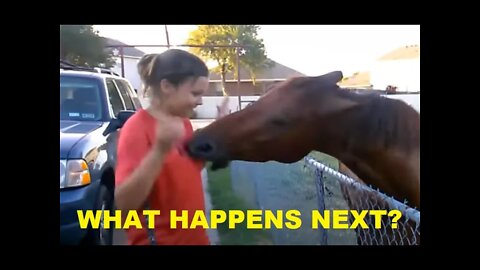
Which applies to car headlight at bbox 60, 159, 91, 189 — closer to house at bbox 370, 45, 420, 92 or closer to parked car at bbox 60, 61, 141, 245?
parked car at bbox 60, 61, 141, 245

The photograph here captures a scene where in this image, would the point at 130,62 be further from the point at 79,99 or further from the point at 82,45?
the point at 79,99

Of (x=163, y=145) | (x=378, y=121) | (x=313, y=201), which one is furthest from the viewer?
(x=313, y=201)

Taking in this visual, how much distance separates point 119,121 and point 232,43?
0.56 metres

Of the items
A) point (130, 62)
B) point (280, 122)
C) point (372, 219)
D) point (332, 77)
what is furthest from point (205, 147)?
point (372, 219)

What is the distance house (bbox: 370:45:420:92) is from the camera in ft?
6.13

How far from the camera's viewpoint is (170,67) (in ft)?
5.44

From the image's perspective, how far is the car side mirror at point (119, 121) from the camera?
5.75ft

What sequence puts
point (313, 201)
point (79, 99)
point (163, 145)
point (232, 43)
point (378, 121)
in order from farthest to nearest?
point (79, 99) → point (313, 201) → point (232, 43) → point (378, 121) → point (163, 145)

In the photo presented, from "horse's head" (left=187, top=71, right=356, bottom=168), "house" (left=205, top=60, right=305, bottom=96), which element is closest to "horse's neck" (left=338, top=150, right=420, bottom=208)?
"horse's head" (left=187, top=71, right=356, bottom=168)

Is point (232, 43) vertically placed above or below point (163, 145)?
above

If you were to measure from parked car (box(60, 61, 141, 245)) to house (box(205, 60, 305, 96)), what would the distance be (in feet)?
1.10

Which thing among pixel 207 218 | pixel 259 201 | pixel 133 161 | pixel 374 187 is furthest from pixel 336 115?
pixel 133 161
